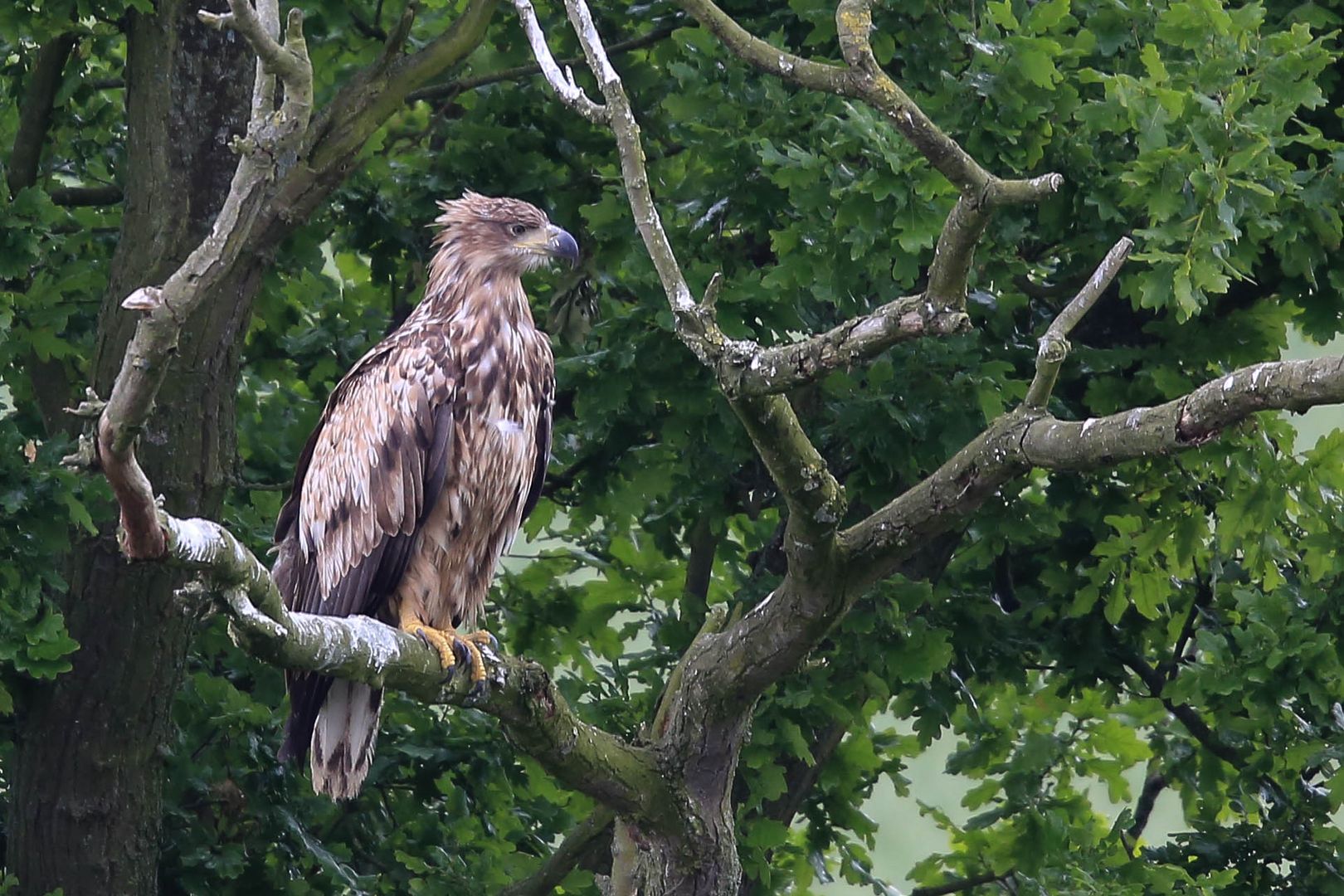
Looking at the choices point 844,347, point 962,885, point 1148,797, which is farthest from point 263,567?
point 1148,797

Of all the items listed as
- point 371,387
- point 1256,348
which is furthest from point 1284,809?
point 371,387

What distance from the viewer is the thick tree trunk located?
7.54 meters

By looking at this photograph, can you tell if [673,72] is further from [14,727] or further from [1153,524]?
[14,727]

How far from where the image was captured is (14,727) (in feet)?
25.8

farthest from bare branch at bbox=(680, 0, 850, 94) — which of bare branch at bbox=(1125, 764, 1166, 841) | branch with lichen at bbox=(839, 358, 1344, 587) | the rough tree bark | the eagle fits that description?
bare branch at bbox=(1125, 764, 1166, 841)

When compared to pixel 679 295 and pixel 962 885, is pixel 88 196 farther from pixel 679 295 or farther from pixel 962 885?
pixel 962 885

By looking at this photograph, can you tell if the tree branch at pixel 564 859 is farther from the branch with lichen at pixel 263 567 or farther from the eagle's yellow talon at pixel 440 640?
the eagle's yellow talon at pixel 440 640

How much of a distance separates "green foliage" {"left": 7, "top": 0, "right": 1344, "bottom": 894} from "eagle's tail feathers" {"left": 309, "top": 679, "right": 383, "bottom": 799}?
1136 millimetres

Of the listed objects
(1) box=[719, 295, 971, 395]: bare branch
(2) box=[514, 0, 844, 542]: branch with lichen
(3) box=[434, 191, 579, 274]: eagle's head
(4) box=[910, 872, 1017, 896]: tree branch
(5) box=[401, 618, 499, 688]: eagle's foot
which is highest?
(3) box=[434, 191, 579, 274]: eagle's head

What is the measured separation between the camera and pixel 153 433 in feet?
24.5

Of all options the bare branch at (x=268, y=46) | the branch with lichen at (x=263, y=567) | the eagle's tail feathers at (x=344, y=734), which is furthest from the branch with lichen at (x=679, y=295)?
the eagle's tail feathers at (x=344, y=734)

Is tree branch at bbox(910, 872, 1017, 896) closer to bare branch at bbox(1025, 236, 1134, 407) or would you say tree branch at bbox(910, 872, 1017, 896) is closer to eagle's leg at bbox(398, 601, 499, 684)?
eagle's leg at bbox(398, 601, 499, 684)

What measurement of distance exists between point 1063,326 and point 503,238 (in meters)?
2.88

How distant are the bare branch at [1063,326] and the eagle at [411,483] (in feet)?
7.48
